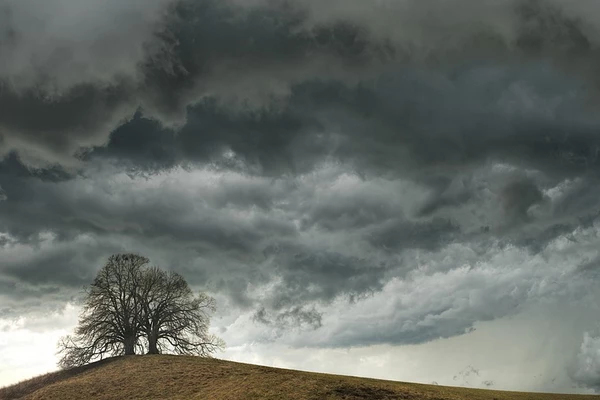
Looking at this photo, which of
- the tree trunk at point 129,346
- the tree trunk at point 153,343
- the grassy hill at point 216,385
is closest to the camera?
the grassy hill at point 216,385

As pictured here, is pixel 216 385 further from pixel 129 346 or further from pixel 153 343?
pixel 129 346

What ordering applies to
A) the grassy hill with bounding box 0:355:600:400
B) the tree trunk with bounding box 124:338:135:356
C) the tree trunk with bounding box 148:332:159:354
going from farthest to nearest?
the tree trunk with bounding box 148:332:159:354 → the tree trunk with bounding box 124:338:135:356 → the grassy hill with bounding box 0:355:600:400

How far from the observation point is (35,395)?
45594 mm

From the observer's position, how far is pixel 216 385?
4097 centimetres

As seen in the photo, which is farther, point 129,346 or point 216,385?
point 129,346

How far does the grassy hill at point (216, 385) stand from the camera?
36.4 meters

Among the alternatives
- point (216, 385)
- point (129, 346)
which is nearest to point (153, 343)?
point (129, 346)

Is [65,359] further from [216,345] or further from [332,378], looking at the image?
[332,378]

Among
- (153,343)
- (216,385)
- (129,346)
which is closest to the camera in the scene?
(216,385)

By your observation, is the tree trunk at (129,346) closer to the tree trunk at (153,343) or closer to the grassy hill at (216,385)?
the tree trunk at (153,343)

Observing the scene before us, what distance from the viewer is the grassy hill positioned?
1433 inches

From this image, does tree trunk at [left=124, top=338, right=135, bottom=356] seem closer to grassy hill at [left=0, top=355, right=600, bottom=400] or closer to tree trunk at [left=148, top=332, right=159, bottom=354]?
tree trunk at [left=148, top=332, right=159, bottom=354]

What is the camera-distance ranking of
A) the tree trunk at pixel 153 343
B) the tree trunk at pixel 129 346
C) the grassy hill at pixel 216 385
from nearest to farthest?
the grassy hill at pixel 216 385
the tree trunk at pixel 129 346
the tree trunk at pixel 153 343

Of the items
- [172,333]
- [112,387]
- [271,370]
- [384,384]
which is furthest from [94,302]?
[384,384]
